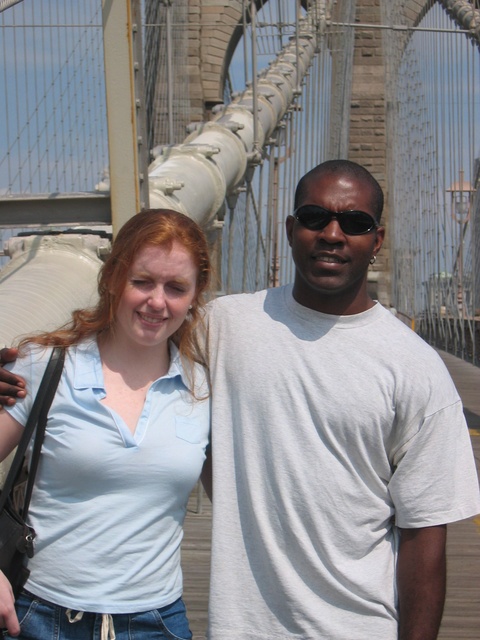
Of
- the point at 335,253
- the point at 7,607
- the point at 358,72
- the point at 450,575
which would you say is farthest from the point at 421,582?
the point at 358,72

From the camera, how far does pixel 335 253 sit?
211 cm

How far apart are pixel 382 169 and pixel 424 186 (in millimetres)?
7928

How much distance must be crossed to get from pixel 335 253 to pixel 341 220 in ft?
0.19

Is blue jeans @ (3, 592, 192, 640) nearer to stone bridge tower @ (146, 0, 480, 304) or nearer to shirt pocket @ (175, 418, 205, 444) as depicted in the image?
shirt pocket @ (175, 418, 205, 444)

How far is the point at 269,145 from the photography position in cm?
982

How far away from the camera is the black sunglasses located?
2115mm

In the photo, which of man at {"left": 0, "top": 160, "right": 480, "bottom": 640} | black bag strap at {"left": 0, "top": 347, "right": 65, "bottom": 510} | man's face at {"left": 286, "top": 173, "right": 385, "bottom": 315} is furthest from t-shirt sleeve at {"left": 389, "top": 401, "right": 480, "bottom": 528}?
black bag strap at {"left": 0, "top": 347, "right": 65, "bottom": 510}

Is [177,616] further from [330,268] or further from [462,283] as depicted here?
[462,283]

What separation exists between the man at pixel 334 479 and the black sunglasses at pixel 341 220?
0.05 feet

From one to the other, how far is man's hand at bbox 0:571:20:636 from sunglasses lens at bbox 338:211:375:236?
82 centimetres

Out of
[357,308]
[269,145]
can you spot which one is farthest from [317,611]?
[269,145]

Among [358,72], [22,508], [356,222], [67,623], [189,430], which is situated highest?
[358,72]

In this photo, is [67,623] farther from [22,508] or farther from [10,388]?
[10,388]

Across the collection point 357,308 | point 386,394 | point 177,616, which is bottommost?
point 177,616
